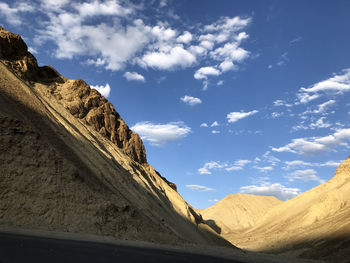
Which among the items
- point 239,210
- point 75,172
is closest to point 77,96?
point 75,172

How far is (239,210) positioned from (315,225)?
90.2 m

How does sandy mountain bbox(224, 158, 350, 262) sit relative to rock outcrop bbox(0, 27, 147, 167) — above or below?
below

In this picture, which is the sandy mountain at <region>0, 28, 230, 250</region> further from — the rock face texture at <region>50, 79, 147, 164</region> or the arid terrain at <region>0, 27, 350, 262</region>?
the rock face texture at <region>50, 79, 147, 164</region>

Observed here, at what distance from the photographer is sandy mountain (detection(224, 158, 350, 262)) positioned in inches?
1572

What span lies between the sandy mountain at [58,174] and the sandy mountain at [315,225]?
1746cm

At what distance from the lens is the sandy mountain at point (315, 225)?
39.9m

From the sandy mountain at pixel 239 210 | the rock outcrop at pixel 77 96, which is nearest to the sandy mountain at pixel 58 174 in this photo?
the rock outcrop at pixel 77 96

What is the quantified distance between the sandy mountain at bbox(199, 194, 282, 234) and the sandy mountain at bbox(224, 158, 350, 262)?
31.8m

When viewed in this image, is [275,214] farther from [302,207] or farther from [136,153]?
[136,153]

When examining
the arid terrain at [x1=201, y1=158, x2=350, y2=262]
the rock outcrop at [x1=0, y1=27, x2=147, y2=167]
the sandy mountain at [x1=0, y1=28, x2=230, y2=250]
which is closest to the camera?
the sandy mountain at [x1=0, y1=28, x2=230, y2=250]

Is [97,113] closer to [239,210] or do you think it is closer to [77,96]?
[77,96]

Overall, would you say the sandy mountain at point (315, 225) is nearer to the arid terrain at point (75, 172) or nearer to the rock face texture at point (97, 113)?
the arid terrain at point (75, 172)

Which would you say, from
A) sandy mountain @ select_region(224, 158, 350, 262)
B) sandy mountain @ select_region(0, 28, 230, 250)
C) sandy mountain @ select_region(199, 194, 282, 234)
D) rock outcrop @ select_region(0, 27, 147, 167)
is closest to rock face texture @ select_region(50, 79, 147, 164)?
rock outcrop @ select_region(0, 27, 147, 167)

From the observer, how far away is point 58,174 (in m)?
25.4
